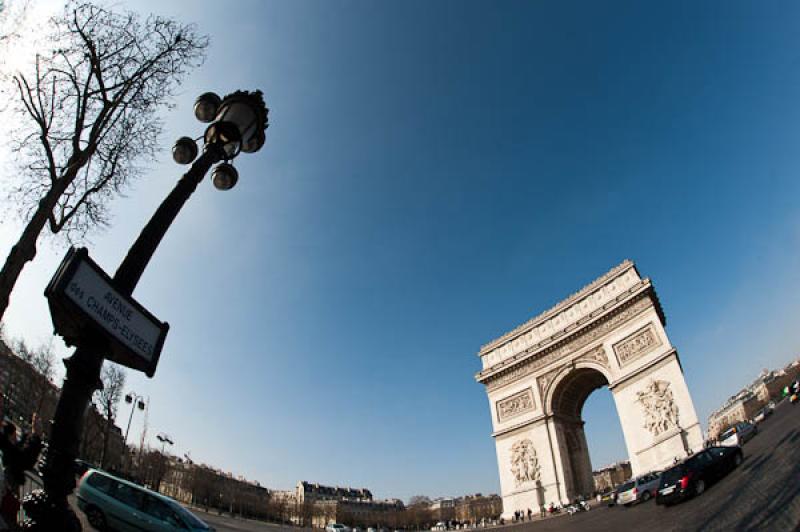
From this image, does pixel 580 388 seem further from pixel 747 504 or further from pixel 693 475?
pixel 747 504

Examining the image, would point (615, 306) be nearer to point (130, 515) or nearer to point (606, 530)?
point (606, 530)

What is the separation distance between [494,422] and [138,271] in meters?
34.1

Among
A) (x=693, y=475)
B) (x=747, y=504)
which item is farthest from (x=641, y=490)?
(x=747, y=504)

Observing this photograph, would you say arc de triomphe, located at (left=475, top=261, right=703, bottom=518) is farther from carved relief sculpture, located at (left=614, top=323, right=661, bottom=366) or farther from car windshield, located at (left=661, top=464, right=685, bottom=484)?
car windshield, located at (left=661, top=464, right=685, bottom=484)

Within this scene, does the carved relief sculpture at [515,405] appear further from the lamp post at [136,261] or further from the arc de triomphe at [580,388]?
the lamp post at [136,261]

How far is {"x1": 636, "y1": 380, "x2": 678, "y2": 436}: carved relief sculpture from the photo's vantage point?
925 inches

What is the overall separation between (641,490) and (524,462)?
46.9 feet

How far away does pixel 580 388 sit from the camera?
3238 centimetres

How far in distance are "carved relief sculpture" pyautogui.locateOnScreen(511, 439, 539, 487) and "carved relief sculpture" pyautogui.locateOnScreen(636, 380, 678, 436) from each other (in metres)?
8.26

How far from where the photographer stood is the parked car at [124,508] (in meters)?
8.23

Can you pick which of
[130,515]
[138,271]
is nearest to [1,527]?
[138,271]

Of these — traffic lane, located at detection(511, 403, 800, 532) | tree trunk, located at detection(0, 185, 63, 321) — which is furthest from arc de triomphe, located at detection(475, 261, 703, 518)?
tree trunk, located at detection(0, 185, 63, 321)

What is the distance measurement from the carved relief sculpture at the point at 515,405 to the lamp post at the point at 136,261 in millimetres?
31250

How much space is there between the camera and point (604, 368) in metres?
28.0
